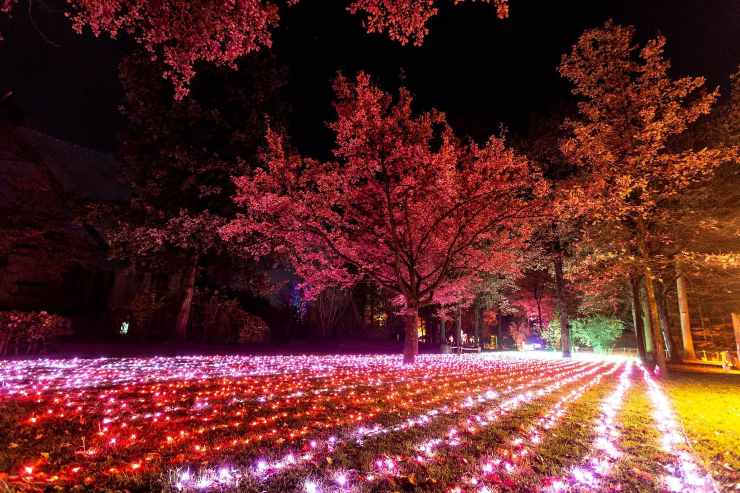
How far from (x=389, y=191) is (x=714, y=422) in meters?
9.68

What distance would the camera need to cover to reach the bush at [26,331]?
11055 millimetres

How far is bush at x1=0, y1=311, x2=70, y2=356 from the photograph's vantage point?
36.3ft

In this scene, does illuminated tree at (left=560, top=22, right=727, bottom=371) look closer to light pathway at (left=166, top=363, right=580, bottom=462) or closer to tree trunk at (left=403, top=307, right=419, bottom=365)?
tree trunk at (left=403, top=307, right=419, bottom=365)

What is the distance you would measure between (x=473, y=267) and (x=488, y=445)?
14707 millimetres

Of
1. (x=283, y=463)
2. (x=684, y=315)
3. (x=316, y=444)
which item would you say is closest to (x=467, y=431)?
(x=316, y=444)

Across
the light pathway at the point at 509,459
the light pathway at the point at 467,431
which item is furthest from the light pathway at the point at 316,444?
the light pathway at the point at 509,459

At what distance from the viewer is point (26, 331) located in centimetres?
1141

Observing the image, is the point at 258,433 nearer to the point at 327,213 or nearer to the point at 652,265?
the point at 327,213

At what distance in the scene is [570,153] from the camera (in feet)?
42.0

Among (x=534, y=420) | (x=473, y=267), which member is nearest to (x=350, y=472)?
(x=534, y=420)

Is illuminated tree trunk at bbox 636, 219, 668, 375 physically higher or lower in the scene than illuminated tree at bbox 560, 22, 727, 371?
lower

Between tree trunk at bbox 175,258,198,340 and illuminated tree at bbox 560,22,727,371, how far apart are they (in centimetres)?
1554

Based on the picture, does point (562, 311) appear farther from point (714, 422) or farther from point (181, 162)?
point (181, 162)

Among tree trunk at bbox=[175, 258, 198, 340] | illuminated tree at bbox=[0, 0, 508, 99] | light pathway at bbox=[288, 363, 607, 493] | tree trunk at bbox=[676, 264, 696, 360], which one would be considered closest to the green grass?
light pathway at bbox=[288, 363, 607, 493]
